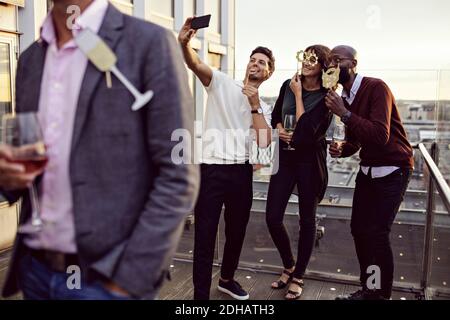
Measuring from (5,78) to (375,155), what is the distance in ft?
11.2

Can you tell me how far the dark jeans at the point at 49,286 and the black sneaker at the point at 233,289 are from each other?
2.03 m

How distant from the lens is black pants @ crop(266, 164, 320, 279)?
3023mm

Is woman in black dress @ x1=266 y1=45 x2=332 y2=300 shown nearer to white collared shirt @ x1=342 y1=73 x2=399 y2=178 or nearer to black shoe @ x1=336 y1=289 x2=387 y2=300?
white collared shirt @ x1=342 y1=73 x2=399 y2=178

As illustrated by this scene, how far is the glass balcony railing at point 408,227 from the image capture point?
10.2 ft

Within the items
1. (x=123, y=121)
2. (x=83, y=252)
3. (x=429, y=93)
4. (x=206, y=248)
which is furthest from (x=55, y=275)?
(x=429, y=93)

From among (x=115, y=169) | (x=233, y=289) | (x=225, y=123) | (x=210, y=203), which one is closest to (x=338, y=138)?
(x=225, y=123)

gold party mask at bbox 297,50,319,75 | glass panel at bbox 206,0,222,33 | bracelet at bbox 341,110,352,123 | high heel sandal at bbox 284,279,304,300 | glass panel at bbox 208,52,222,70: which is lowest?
high heel sandal at bbox 284,279,304,300

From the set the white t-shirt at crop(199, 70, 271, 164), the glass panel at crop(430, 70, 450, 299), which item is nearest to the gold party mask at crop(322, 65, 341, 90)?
the white t-shirt at crop(199, 70, 271, 164)

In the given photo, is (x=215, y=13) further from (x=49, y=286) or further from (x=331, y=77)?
(x=49, y=286)

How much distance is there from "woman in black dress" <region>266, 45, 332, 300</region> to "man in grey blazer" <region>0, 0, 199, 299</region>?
198 cm

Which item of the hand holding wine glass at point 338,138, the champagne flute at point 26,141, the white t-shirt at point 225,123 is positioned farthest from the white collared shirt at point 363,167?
the champagne flute at point 26,141

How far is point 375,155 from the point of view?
2.69m

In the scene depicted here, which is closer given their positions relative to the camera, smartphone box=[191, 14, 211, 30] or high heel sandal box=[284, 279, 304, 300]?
smartphone box=[191, 14, 211, 30]

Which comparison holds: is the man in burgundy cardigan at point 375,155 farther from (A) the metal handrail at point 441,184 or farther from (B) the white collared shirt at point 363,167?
(A) the metal handrail at point 441,184
